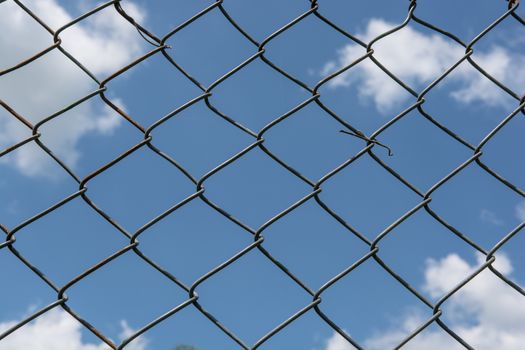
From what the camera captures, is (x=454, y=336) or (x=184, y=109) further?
(x=454, y=336)

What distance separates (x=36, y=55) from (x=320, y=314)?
94 cm

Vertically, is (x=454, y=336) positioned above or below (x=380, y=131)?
below

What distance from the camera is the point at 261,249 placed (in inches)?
76.4

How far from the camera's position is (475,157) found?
2.25 metres

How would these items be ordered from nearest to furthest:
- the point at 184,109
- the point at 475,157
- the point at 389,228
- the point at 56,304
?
the point at 56,304 < the point at 184,109 < the point at 389,228 < the point at 475,157

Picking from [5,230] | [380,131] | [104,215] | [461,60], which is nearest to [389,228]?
[380,131]

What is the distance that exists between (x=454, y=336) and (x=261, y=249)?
0.60 metres

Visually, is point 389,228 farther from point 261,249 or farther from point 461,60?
point 461,60

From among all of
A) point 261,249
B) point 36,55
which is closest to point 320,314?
point 261,249

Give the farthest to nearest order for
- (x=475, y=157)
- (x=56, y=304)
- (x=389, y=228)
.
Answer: (x=475, y=157) < (x=389, y=228) < (x=56, y=304)

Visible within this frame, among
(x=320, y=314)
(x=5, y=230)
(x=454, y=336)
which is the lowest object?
(x=454, y=336)

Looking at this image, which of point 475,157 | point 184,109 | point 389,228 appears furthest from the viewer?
point 475,157

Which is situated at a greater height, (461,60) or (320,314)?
(461,60)

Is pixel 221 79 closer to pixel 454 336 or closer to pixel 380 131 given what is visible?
pixel 380 131
